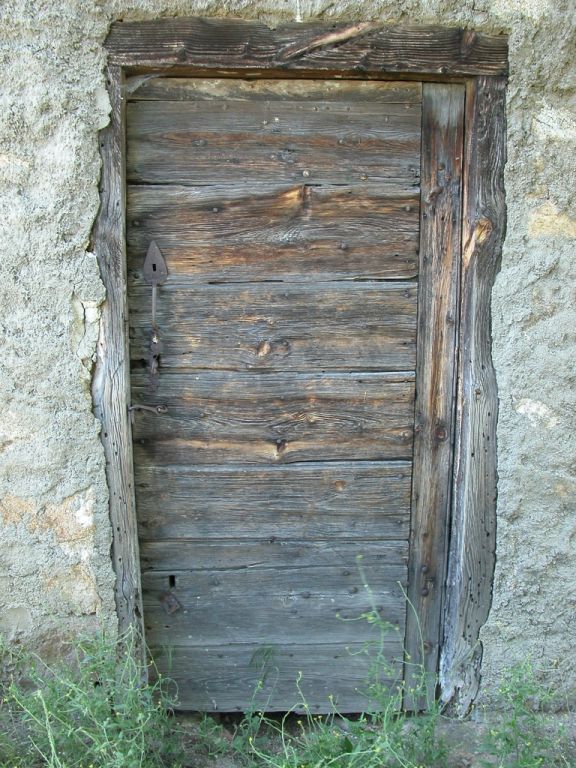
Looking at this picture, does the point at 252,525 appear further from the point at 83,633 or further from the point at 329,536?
the point at 83,633

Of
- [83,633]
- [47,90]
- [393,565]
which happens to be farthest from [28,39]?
[393,565]

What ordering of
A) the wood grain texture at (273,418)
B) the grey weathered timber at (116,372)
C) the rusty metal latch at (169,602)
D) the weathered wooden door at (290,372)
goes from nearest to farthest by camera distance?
the grey weathered timber at (116,372) < the weathered wooden door at (290,372) < the wood grain texture at (273,418) < the rusty metal latch at (169,602)

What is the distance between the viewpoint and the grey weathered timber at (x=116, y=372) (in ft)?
6.78

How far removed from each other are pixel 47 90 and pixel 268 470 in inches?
52.9

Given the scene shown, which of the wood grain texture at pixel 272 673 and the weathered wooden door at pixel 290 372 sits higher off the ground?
the weathered wooden door at pixel 290 372

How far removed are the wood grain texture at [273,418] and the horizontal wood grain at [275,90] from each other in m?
0.87

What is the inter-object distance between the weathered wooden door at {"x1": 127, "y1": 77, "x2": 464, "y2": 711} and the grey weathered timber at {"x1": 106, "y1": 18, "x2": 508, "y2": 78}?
0.33 feet

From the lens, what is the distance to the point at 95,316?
2115mm

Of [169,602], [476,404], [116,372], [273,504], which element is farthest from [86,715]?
[476,404]

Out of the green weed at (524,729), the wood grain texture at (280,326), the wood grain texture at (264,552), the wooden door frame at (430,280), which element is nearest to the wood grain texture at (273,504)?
the wood grain texture at (264,552)

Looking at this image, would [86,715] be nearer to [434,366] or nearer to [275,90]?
[434,366]

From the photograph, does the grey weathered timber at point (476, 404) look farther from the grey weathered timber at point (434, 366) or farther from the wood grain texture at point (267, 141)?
the wood grain texture at point (267, 141)

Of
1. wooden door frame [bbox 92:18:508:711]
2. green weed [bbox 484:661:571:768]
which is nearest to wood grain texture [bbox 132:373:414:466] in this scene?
wooden door frame [bbox 92:18:508:711]

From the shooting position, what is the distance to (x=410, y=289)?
2.29 meters
